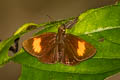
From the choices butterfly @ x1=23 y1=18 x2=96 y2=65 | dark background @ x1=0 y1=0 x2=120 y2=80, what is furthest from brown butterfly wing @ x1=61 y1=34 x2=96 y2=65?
dark background @ x1=0 y1=0 x2=120 y2=80

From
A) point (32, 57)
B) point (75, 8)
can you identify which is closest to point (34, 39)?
point (32, 57)

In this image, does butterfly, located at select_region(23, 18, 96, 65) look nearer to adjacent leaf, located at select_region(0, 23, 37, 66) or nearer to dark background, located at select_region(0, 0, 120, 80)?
adjacent leaf, located at select_region(0, 23, 37, 66)

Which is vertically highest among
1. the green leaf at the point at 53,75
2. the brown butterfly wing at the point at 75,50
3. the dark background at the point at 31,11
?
the dark background at the point at 31,11

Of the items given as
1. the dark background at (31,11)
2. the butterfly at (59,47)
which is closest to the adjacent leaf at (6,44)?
the butterfly at (59,47)

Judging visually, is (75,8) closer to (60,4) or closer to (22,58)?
(60,4)

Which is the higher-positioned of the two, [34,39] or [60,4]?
[60,4]

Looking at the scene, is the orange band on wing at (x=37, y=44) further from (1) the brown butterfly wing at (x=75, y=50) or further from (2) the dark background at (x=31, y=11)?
(2) the dark background at (x=31, y=11)
